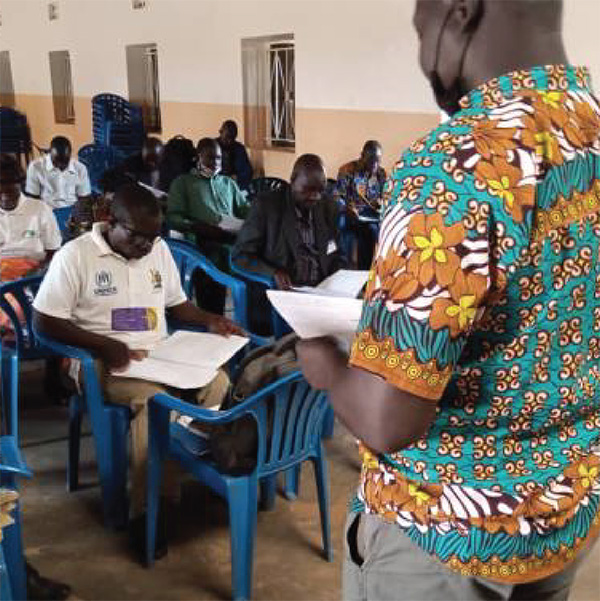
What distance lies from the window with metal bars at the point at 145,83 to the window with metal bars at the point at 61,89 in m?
2.02

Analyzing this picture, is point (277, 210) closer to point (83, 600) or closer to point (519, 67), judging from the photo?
point (83, 600)

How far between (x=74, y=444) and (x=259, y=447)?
102cm

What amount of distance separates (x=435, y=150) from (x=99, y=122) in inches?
357

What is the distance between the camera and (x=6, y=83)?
488 inches

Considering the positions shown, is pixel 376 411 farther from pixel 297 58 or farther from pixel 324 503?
pixel 297 58

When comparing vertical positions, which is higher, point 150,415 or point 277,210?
point 277,210

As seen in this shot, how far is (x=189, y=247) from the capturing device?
359 centimetres

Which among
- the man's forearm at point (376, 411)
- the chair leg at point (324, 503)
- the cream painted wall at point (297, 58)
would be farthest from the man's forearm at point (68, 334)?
the cream painted wall at point (297, 58)

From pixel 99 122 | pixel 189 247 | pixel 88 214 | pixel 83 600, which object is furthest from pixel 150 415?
pixel 99 122

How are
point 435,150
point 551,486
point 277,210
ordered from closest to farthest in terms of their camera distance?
point 435,150 < point 551,486 < point 277,210

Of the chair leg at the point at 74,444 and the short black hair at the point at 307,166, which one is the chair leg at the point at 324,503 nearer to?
the chair leg at the point at 74,444

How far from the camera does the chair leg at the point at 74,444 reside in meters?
2.83

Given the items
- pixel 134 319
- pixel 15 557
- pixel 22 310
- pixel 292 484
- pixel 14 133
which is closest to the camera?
pixel 15 557

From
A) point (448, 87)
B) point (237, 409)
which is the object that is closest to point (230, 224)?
point (237, 409)
